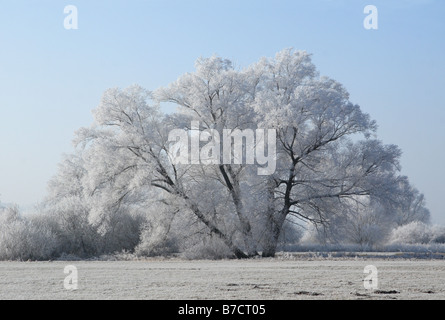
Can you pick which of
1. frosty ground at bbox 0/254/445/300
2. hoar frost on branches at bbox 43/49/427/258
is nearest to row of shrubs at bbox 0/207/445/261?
hoar frost on branches at bbox 43/49/427/258

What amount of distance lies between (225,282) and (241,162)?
43.2ft

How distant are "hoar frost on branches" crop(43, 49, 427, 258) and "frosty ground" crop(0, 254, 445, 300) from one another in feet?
25.4

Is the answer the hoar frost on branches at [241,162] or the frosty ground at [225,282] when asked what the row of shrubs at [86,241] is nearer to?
the hoar frost on branches at [241,162]

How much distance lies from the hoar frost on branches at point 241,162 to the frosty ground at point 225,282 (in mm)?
7733

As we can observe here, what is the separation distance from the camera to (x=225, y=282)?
16.5 meters

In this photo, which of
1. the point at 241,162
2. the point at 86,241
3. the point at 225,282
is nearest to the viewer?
the point at 225,282

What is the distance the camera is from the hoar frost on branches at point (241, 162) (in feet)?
96.6

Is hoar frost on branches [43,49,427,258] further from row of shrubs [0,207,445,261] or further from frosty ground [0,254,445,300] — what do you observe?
frosty ground [0,254,445,300]

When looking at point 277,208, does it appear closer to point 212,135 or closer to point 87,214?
point 212,135

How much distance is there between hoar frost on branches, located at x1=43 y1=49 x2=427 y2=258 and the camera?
2945 cm

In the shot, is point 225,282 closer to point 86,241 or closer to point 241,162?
point 241,162

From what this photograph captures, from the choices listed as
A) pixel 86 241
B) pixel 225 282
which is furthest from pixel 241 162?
pixel 225 282

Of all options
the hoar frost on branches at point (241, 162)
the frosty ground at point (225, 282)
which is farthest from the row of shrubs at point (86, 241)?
the frosty ground at point (225, 282)
